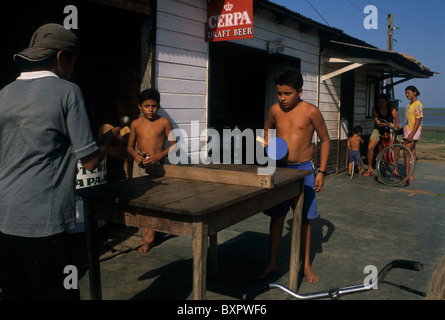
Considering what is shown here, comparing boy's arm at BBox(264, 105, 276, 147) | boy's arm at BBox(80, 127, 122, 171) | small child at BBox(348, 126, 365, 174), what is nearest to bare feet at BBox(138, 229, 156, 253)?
boy's arm at BBox(264, 105, 276, 147)

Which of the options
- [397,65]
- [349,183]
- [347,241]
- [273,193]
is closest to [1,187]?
[273,193]

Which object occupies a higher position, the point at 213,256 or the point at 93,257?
the point at 93,257

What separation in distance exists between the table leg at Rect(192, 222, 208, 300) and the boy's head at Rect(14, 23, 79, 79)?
1.15 m

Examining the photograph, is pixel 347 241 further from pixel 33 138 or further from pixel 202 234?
pixel 33 138

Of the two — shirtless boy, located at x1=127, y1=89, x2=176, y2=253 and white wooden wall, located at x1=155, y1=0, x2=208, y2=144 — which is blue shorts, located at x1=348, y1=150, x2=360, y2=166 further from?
shirtless boy, located at x1=127, y1=89, x2=176, y2=253

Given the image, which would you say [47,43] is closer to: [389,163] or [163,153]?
[163,153]

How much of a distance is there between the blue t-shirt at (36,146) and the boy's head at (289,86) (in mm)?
2079

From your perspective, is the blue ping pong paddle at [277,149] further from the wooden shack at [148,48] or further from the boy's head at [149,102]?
the wooden shack at [148,48]

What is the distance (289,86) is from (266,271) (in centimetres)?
184

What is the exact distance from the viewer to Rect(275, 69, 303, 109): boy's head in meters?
3.47

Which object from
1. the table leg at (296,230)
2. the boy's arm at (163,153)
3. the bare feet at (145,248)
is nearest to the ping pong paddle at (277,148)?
the table leg at (296,230)

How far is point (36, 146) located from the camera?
1.88 m

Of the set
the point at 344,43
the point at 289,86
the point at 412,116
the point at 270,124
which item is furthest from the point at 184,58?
the point at 412,116

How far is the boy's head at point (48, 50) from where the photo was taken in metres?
1.96
